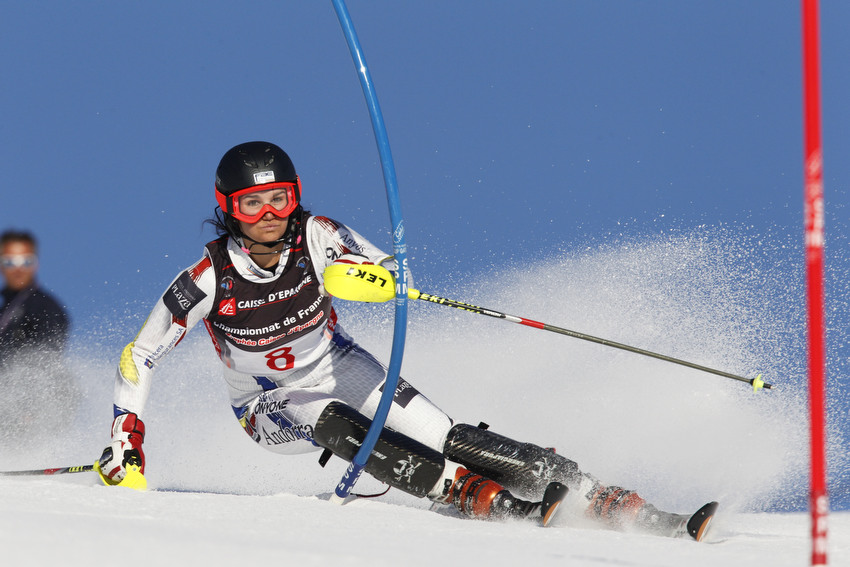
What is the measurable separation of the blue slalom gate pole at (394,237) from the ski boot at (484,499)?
1.16 ft

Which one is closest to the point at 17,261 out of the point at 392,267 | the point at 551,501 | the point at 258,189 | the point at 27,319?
the point at 27,319

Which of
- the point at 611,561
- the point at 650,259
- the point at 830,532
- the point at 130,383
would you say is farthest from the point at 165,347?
the point at 650,259

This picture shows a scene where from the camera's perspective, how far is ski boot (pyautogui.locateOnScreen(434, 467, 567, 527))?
10.3 ft

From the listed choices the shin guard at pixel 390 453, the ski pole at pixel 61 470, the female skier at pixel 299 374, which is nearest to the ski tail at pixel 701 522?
the female skier at pixel 299 374

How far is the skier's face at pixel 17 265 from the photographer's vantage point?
564cm

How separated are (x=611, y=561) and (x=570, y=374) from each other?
3555mm

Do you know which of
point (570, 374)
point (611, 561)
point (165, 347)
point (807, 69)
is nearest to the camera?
point (807, 69)

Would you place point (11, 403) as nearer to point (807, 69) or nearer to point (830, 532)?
point (830, 532)

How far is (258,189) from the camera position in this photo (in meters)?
3.49

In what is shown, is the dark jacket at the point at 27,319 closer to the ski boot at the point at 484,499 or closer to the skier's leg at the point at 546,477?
the skier's leg at the point at 546,477

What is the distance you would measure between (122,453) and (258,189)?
115 centimetres

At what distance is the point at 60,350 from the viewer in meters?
5.87

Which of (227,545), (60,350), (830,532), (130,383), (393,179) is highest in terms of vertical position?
(393,179)

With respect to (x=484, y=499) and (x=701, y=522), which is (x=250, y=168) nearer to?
(x=484, y=499)
